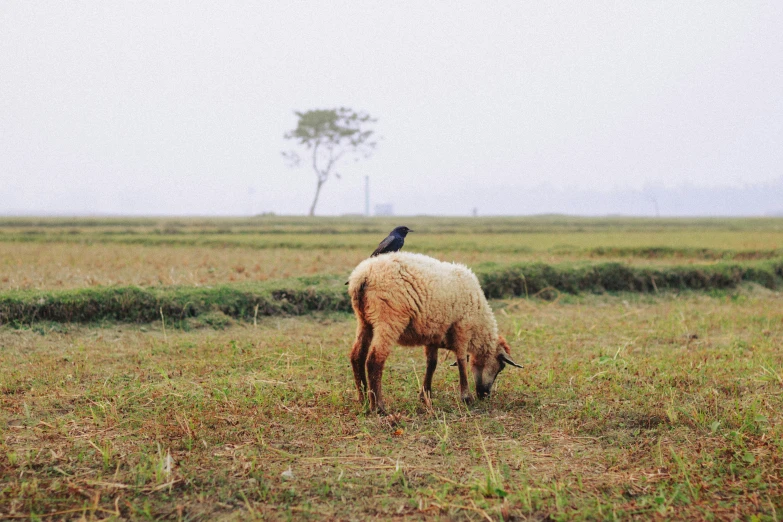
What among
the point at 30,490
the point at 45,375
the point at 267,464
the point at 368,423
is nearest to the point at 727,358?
the point at 368,423

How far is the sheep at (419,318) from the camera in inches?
237

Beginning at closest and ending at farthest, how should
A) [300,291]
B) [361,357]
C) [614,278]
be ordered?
[361,357], [300,291], [614,278]

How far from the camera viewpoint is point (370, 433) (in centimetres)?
548

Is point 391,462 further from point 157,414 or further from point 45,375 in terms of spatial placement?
point 45,375

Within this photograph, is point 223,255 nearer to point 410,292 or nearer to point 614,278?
point 614,278

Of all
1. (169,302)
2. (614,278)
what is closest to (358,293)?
(169,302)

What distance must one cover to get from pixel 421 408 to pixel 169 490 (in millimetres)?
2757

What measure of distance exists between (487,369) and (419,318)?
4.00 feet

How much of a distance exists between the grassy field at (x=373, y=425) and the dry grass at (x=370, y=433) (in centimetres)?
2

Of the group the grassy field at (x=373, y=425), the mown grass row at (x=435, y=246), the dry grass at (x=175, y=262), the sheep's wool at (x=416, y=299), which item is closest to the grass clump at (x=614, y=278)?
the dry grass at (x=175, y=262)

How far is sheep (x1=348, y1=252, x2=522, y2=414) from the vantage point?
601 cm

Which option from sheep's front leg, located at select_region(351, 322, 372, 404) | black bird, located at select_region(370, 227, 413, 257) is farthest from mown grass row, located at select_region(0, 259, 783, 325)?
sheep's front leg, located at select_region(351, 322, 372, 404)

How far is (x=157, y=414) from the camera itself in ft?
18.8

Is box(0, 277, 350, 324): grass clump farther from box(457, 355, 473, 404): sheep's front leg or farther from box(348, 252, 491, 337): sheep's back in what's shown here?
box(457, 355, 473, 404): sheep's front leg
